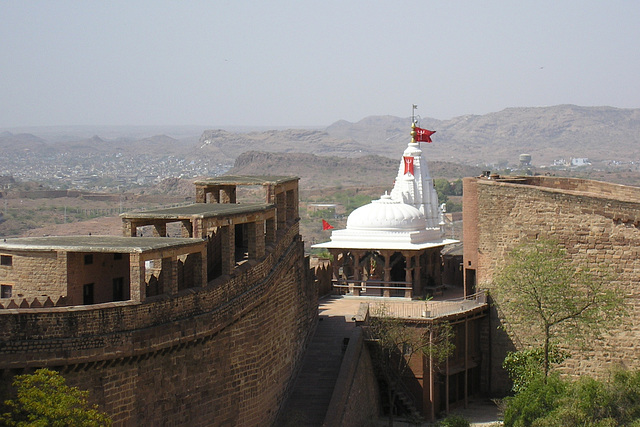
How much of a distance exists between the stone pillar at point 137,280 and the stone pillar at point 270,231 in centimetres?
592

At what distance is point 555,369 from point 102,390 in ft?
42.6

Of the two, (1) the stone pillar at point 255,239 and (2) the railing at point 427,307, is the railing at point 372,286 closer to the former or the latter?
(2) the railing at point 427,307

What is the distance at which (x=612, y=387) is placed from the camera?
878 inches

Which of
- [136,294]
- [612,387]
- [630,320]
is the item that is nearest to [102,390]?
[136,294]

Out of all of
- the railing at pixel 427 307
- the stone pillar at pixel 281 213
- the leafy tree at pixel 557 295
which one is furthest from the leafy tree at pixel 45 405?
the leafy tree at pixel 557 295

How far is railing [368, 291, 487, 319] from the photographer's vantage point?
26031 mm

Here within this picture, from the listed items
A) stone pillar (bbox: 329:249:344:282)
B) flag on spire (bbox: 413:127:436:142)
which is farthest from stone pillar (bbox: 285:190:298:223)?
flag on spire (bbox: 413:127:436:142)

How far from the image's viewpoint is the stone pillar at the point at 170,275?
1766cm

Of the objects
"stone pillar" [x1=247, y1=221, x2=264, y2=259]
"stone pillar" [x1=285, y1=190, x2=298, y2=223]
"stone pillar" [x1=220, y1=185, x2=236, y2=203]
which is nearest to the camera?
"stone pillar" [x1=247, y1=221, x2=264, y2=259]

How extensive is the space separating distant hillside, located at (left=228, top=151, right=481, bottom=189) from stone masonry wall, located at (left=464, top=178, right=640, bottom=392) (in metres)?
108

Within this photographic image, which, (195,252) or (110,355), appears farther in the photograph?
(195,252)

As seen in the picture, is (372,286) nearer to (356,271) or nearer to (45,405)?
(356,271)

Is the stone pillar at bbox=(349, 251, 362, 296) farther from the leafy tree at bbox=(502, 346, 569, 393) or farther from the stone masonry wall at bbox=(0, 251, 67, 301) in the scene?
the stone masonry wall at bbox=(0, 251, 67, 301)

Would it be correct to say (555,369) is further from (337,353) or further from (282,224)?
(282,224)
